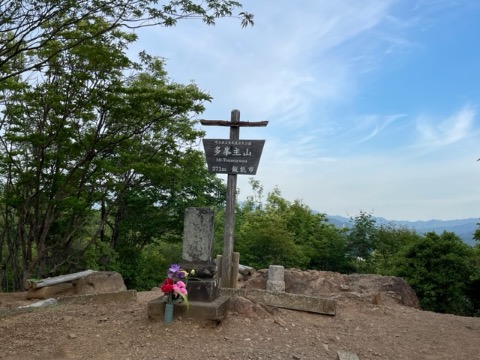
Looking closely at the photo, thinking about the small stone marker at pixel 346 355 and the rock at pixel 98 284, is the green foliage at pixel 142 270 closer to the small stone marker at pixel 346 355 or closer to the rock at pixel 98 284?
the rock at pixel 98 284

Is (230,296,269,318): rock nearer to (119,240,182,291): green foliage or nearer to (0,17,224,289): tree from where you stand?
(0,17,224,289): tree

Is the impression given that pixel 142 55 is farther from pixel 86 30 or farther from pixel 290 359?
pixel 290 359

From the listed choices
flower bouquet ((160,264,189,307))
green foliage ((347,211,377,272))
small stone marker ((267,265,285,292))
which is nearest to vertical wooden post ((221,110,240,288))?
small stone marker ((267,265,285,292))

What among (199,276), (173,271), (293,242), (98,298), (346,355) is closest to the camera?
(346,355)

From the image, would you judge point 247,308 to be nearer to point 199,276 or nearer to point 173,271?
point 199,276

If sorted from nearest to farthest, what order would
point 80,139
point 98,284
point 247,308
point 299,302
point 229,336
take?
point 229,336 < point 247,308 < point 299,302 < point 98,284 < point 80,139

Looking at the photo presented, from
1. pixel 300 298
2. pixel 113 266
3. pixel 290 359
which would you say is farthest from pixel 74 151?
pixel 290 359

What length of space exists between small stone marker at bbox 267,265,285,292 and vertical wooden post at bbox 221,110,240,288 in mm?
1117

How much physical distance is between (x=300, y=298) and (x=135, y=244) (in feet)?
39.8

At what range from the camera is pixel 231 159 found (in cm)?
772

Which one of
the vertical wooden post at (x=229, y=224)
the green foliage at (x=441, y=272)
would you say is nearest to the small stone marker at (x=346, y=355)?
the vertical wooden post at (x=229, y=224)

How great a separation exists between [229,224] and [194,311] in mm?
2628

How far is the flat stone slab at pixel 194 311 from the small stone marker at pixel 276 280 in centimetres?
297

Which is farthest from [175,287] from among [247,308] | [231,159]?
[231,159]
